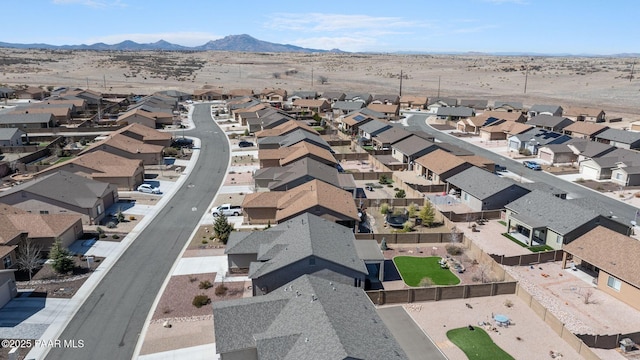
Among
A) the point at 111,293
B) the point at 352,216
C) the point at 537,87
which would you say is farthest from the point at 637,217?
the point at 537,87

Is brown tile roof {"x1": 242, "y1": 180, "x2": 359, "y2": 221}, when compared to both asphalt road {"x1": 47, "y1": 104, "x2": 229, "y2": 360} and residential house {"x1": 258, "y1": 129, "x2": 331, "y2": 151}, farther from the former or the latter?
residential house {"x1": 258, "y1": 129, "x2": 331, "y2": 151}

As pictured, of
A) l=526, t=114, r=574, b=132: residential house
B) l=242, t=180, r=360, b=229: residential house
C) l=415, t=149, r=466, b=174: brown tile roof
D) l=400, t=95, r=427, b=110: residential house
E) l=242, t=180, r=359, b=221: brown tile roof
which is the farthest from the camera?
l=400, t=95, r=427, b=110: residential house

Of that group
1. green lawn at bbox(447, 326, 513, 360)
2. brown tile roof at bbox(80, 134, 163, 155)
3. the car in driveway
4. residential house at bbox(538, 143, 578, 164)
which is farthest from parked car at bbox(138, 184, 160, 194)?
residential house at bbox(538, 143, 578, 164)

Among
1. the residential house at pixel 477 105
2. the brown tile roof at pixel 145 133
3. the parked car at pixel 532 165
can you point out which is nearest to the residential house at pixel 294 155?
the brown tile roof at pixel 145 133

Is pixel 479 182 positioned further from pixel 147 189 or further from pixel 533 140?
pixel 147 189

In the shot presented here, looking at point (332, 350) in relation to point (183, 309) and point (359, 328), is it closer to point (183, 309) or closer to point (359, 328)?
point (359, 328)

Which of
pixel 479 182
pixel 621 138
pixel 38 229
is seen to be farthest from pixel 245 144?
pixel 621 138
